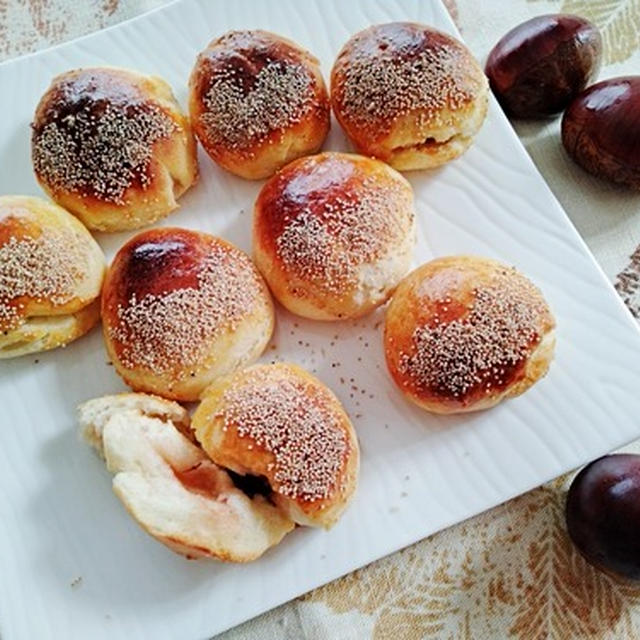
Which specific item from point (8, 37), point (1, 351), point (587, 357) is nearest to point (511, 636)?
point (587, 357)

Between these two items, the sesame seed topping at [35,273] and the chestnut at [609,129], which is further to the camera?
the chestnut at [609,129]

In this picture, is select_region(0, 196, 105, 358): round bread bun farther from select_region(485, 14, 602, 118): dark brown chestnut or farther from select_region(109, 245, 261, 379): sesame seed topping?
select_region(485, 14, 602, 118): dark brown chestnut

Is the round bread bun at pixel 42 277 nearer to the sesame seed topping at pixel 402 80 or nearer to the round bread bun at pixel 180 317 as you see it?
the round bread bun at pixel 180 317

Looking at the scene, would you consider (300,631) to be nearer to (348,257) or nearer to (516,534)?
(516,534)

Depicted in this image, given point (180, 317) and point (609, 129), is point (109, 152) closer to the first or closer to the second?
point (180, 317)

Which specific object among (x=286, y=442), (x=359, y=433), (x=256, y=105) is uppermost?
(x=256, y=105)

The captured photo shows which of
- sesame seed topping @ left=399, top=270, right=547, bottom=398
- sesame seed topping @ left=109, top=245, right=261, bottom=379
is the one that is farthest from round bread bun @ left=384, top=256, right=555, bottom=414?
sesame seed topping @ left=109, top=245, right=261, bottom=379

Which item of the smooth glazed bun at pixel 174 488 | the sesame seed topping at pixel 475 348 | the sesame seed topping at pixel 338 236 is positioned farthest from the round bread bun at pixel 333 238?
the smooth glazed bun at pixel 174 488

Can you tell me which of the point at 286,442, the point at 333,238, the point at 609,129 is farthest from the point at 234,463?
the point at 609,129
